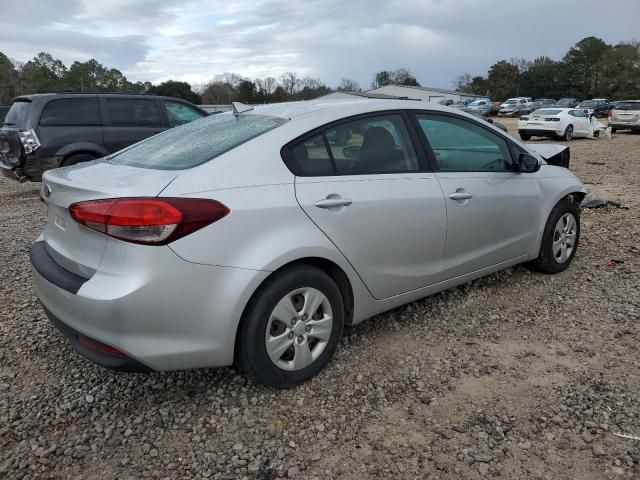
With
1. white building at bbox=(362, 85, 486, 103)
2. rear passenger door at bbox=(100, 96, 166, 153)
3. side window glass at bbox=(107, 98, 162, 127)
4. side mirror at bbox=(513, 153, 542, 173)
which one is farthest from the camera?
white building at bbox=(362, 85, 486, 103)

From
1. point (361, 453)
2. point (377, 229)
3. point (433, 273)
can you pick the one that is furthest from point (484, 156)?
point (361, 453)

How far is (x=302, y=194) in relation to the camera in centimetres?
275

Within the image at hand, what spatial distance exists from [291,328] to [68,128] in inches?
286

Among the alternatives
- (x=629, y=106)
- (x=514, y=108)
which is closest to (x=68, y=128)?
(x=629, y=106)

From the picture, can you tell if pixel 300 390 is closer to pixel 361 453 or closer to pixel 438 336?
pixel 361 453

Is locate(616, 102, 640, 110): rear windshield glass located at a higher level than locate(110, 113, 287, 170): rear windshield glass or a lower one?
lower

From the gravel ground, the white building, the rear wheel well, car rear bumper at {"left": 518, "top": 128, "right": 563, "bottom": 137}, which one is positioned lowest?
the gravel ground

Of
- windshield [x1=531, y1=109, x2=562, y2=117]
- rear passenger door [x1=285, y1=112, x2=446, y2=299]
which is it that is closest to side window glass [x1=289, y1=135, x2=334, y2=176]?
rear passenger door [x1=285, y1=112, x2=446, y2=299]

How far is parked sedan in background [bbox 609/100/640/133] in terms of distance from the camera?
23641 millimetres

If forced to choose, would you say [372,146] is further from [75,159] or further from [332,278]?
[75,159]

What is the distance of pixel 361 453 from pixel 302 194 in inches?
51.6

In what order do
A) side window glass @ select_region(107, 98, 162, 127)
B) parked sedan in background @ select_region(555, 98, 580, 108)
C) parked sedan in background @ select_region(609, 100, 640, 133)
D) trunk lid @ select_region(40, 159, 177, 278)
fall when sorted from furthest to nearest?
parked sedan in background @ select_region(555, 98, 580, 108) → parked sedan in background @ select_region(609, 100, 640, 133) → side window glass @ select_region(107, 98, 162, 127) → trunk lid @ select_region(40, 159, 177, 278)

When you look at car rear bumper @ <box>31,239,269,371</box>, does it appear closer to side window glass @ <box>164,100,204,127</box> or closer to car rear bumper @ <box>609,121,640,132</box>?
side window glass @ <box>164,100,204,127</box>

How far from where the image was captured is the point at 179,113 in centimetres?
989
